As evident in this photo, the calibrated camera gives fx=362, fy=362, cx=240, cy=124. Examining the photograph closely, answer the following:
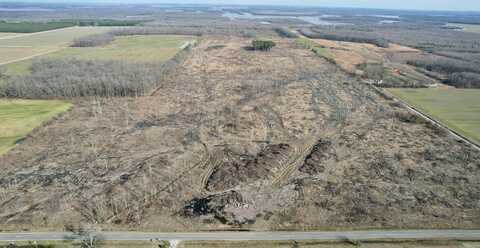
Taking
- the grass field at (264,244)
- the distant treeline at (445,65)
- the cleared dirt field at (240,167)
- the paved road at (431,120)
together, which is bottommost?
the grass field at (264,244)

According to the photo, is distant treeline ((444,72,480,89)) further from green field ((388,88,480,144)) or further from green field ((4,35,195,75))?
green field ((4,35,195,75))

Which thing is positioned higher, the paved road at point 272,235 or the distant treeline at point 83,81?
the distant treeline at point 83,81

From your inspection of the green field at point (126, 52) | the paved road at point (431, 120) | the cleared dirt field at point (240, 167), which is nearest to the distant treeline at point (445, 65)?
the paved road at point (431, 120)

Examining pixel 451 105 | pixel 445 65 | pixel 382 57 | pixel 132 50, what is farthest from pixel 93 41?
pixel 445 65

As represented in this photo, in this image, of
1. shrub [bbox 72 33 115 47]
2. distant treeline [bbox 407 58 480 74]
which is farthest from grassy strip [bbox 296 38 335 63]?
shrub [bbox 72 33 115 47]

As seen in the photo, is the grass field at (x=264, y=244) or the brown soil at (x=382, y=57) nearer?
the grass field at (x=264, y=244)

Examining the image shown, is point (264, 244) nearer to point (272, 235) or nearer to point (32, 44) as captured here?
point (272, 235)

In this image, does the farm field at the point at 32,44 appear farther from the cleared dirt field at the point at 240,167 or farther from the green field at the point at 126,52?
the cleared dirt field at the point at 240,167

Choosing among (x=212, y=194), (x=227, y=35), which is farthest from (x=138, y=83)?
(x=227, y=35)
